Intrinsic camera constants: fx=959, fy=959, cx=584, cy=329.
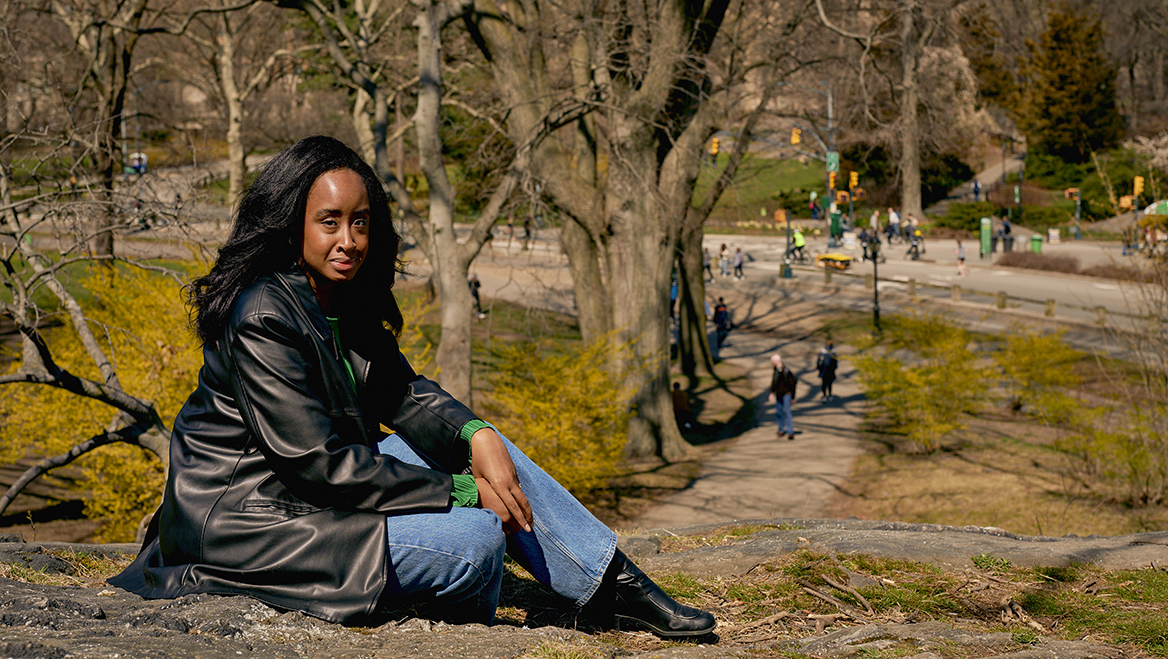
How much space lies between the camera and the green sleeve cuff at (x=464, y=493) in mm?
2639

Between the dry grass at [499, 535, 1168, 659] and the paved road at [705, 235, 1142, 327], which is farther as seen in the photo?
the paved road at [705, 235, 1142, 327]

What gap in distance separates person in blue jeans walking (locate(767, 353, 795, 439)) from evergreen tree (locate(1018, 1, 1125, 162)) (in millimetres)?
40468

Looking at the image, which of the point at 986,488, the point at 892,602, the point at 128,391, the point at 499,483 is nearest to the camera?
the point at 499,483

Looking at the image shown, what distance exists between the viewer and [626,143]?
12.7 meters

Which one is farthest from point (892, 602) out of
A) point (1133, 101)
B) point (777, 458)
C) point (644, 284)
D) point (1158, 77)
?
point (1158, 77)

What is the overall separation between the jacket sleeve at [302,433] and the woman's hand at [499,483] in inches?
7.0

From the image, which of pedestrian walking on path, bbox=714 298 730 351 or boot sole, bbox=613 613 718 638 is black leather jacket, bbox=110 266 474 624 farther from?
pedestrian walking on path, bbox=714 298 730 351

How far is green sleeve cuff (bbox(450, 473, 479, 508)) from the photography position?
2.64 meters

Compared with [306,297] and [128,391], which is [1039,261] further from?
[306,297]

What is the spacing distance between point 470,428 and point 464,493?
22 cm

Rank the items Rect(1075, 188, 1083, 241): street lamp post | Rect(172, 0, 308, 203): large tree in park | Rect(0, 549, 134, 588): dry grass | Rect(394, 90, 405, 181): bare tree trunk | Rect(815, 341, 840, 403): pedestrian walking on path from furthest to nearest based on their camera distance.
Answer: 1. Rect(1075, 188, 1083, 241): street lamp post
2. Rect(172, 0, 308, 203): large tree in park
3. Rect(394, 90, 405, 181): bare tree trunk
4. Rect(815, 341, 840, 403): pedestrian walking on path
5. Rect(0, 549, 134, 588): dry grass

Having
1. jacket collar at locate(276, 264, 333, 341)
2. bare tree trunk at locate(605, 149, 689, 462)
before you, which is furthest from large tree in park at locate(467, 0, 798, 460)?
jacket collar at locate(276, 264, 333, 341)

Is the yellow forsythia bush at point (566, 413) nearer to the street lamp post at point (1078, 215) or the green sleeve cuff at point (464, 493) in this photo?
the green sleeve cuff at point (464, 493)

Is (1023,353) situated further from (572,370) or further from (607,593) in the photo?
(607,593)
